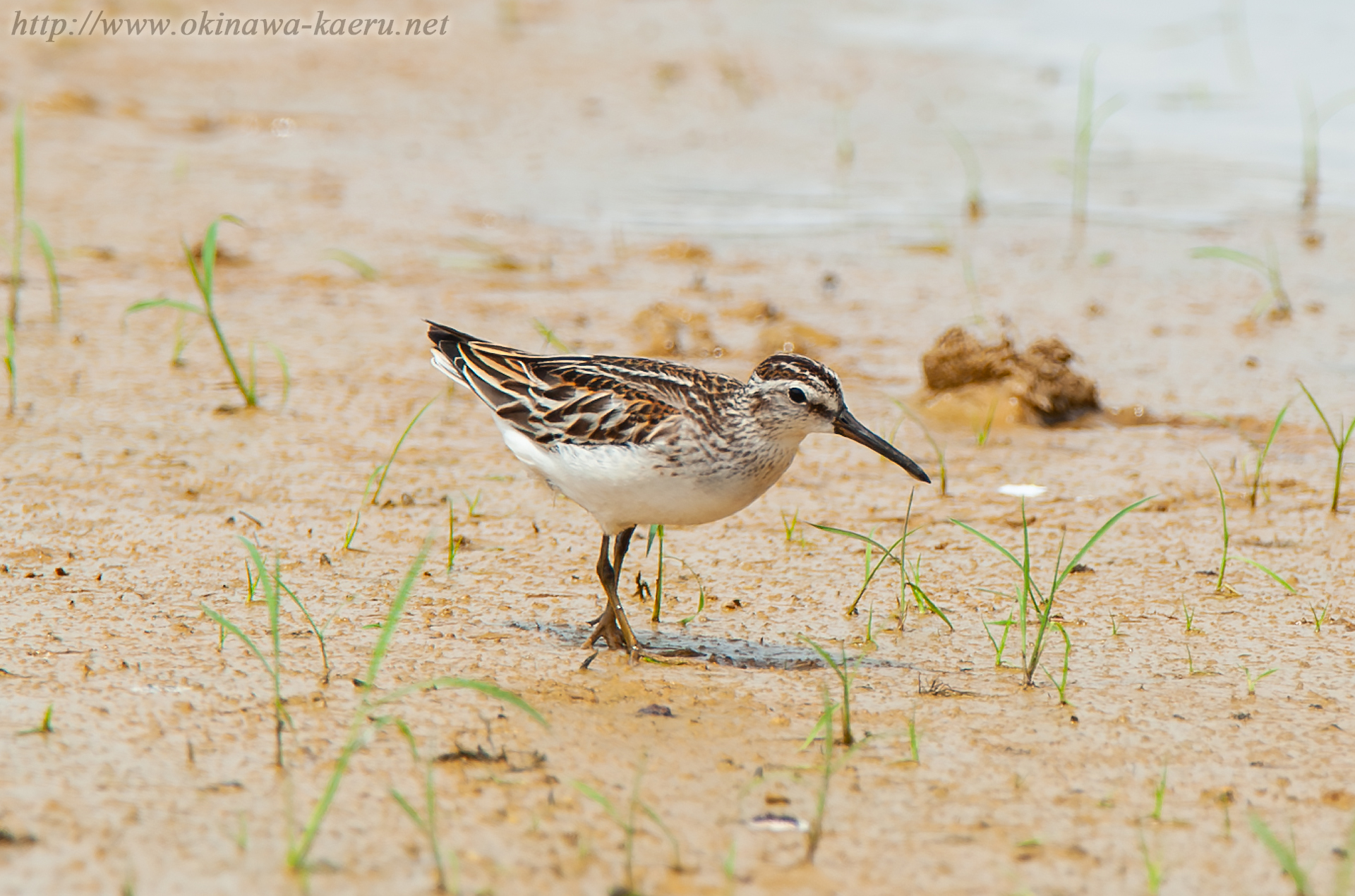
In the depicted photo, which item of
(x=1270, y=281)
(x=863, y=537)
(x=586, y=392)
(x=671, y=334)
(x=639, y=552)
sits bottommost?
(x=639, y=552)

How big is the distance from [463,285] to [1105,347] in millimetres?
4073

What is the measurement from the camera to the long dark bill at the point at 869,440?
5.12m

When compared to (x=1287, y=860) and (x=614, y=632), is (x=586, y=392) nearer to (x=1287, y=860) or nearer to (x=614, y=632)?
(x=614, y=632)

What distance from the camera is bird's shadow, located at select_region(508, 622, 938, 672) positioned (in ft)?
15.8

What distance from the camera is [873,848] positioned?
11.8ft

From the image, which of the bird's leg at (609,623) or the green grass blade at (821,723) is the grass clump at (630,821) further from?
the bird's leg at (609,623)

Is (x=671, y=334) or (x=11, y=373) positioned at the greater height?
(x=671, y=334)

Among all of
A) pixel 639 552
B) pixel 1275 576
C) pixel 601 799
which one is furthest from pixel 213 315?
pixel 1275 576

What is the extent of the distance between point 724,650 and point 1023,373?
3.10 m

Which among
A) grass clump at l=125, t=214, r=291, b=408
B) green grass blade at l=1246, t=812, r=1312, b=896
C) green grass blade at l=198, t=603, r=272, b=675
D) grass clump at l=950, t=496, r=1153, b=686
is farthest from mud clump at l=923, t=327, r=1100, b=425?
green grass blade at l=198, t=603, r=272, b=675

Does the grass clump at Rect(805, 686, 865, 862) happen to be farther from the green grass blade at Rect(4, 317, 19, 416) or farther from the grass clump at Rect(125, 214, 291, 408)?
the green grass blade at Rect(4, 317, 19, 416)

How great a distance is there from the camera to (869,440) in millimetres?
5176

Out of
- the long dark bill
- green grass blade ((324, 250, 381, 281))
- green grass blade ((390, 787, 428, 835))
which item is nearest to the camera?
green grass blade ((390, 787, 428, 835))

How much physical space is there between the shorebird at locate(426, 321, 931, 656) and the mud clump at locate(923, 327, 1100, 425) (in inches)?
89.0
